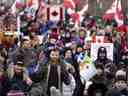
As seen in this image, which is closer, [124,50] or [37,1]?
[124,50]

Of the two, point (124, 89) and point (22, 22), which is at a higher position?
point (22, 22)

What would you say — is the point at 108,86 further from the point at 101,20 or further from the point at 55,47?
the point at 101,20

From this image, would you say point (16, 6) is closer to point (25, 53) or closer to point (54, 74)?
point (25, 53)

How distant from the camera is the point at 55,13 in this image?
17.2 metres

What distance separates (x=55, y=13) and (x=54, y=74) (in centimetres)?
386

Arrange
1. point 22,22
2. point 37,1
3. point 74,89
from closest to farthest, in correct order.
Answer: point 74,89, point 22,22, point 37,1

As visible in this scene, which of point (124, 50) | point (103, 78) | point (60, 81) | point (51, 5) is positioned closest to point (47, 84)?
point (60, 81)

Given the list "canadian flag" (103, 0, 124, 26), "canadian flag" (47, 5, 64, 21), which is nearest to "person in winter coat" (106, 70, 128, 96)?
"canadian flag" (103, 0, 124, 26)

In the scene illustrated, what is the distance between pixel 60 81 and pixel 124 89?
1450mm

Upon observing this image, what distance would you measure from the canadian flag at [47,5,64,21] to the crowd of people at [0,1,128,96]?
276mm

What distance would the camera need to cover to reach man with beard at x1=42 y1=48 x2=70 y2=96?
1362 centimetres

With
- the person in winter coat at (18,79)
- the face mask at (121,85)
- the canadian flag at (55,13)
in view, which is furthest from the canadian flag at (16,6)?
the face mask at (121,85)

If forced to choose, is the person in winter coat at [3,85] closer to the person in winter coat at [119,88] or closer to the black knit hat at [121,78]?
the person in winter coat at [119,88]

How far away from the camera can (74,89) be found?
13922 mm
